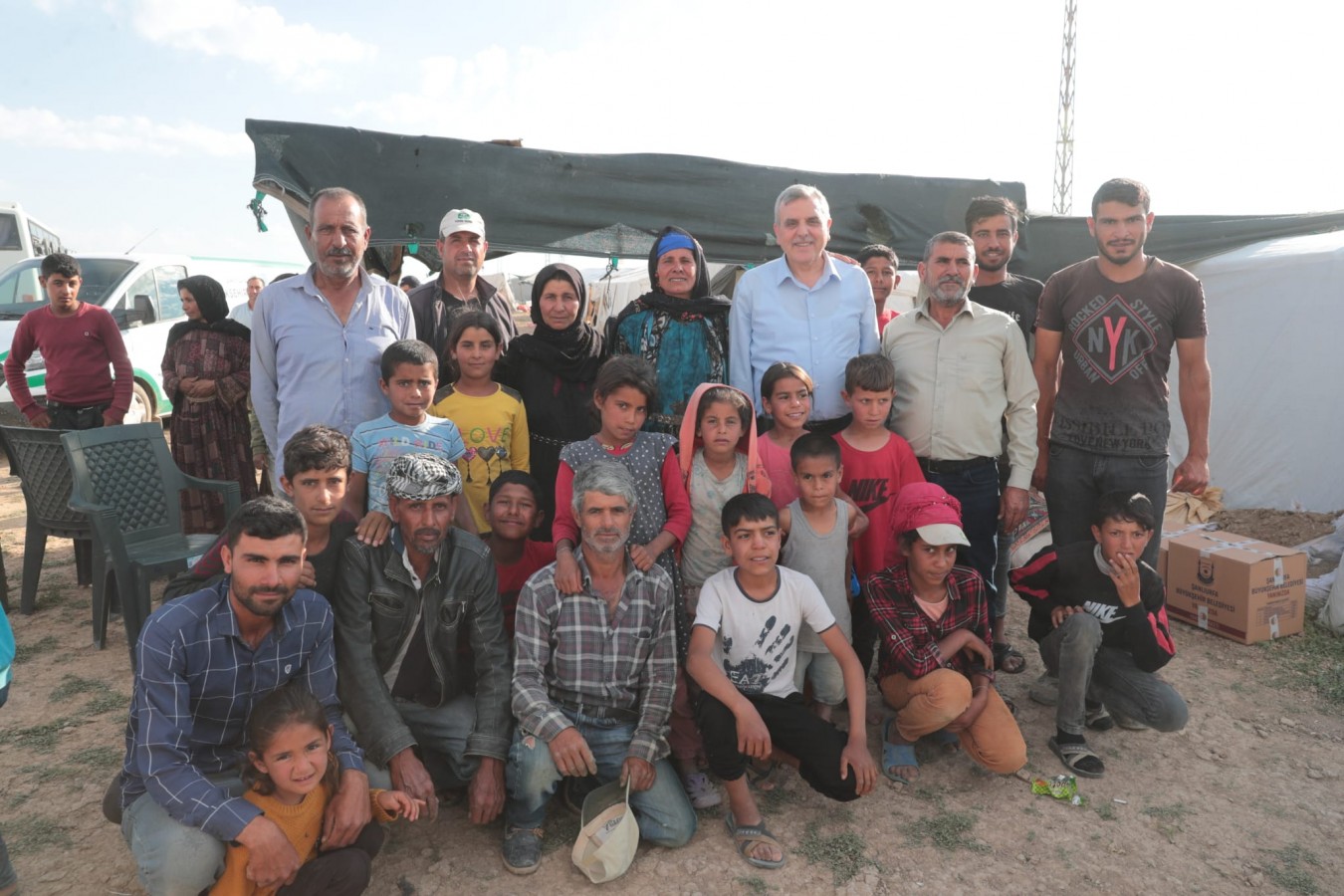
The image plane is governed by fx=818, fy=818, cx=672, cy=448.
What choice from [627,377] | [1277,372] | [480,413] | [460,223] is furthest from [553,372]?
[1277,372]

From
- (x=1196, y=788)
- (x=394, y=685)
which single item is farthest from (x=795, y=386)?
(x=1196, y=788)

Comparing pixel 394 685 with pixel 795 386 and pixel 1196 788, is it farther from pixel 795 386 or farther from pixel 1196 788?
pixel 1196 788

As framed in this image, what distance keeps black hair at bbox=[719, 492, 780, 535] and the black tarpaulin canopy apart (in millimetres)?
3361

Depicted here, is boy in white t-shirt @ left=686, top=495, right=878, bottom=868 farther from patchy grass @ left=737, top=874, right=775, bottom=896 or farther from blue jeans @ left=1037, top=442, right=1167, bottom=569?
blue jeans @ left=1037, top=442, right=1167, bottom=569

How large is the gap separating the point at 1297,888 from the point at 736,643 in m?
1.80

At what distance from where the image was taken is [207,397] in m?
4.92

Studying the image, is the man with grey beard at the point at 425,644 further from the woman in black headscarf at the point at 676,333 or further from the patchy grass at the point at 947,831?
the patchy grass at the point at 947,831

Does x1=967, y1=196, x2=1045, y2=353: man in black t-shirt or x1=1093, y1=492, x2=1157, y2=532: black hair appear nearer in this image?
x1=1093, y1=492, x2=1157, y2=532: black hair

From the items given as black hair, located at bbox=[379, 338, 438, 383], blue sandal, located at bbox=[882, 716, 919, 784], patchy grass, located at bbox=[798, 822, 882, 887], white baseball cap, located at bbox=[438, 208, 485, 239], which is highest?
white baseball cap, located at bbox=[438, 208, 485, 239]

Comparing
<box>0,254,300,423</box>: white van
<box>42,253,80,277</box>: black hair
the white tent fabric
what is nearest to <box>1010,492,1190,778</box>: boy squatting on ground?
the white tent fabric

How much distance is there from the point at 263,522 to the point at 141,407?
8403 millimetres

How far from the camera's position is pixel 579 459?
3.08 meters

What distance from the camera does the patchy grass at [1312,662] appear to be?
3.78 metres

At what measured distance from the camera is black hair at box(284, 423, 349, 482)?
2.68 meters
